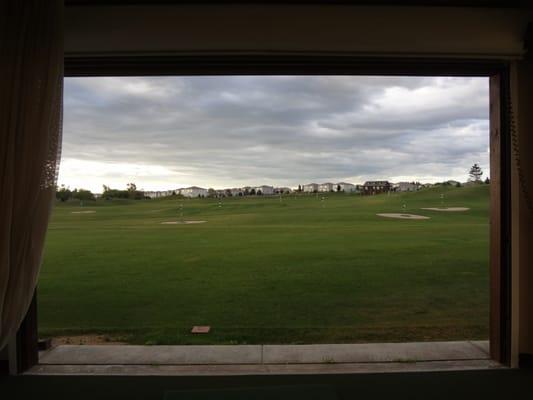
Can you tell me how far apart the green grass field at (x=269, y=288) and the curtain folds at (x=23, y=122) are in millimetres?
1302

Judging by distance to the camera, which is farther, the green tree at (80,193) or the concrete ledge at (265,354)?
the green tree at (80,193)

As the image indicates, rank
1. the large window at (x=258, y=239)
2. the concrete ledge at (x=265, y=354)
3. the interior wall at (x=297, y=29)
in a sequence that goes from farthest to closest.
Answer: the large window at (x=258, y=239) < the concrete ledge at (x=265, y=354) < the interior wall at (x=297, y=29)

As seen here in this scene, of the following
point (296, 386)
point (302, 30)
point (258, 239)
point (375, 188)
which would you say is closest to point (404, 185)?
point (375, 188)

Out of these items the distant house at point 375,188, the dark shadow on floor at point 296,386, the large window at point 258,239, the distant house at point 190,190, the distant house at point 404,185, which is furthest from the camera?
the distant house at point 375,188

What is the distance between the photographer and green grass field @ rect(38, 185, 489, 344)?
3.09 m

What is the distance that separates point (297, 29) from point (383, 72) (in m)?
0.60

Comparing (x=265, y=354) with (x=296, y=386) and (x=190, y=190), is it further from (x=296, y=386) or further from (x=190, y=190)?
(x=190, y=190)

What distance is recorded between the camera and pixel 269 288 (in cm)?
452

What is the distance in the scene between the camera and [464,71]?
2.28 meters

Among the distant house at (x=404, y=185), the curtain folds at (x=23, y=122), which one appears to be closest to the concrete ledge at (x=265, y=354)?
the curtain folds at (x=23, y=122)

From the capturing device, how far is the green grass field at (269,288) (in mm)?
3086

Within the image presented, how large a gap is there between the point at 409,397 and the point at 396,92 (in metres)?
3.65

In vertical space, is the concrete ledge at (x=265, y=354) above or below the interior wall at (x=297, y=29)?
below

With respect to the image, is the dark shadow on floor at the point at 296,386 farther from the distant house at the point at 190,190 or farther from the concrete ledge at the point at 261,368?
the distant house at the point at 190,190
